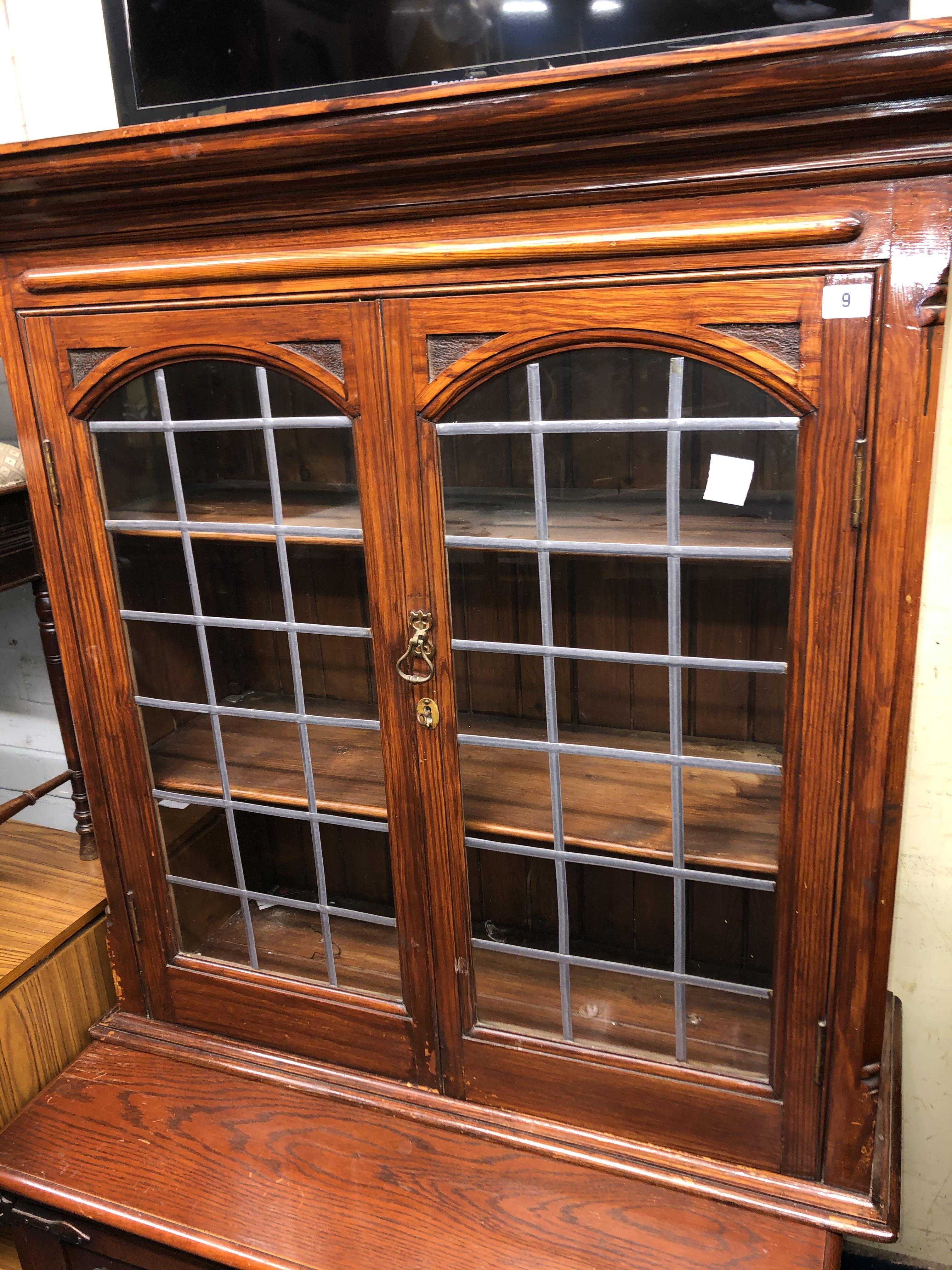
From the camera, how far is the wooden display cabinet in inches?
38.4

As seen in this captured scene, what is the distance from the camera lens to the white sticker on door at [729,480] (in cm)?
108

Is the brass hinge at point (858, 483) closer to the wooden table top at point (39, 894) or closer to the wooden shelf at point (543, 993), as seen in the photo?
the wooden shelf at point (543, 993)

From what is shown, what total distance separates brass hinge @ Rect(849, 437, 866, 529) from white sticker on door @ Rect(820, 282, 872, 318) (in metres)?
0.13

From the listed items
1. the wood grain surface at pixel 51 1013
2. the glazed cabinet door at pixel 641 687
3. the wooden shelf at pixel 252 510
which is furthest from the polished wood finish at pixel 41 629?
the glazed cabinet door at pixel 641 687

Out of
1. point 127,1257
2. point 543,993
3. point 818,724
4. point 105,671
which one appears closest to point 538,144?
point 818,724

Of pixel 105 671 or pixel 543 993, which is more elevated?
pixel 105 671

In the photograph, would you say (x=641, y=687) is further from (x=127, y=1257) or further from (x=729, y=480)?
(x=127, y=1257)

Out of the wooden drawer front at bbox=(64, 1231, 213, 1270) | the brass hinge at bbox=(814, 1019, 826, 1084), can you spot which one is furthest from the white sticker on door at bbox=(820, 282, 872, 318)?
the wooden drawer front at bbox=(64, 1231, 213, 1270)

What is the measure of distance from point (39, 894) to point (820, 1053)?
4.59ft

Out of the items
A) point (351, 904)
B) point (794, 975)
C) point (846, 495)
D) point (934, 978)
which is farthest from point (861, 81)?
point (934, 978)

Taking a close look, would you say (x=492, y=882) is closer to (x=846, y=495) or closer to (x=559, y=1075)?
(x=559, y=1075)

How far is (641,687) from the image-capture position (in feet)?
4.15

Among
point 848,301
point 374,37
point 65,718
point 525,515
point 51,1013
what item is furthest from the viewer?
point 65,718

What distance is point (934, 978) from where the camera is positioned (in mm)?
1584
